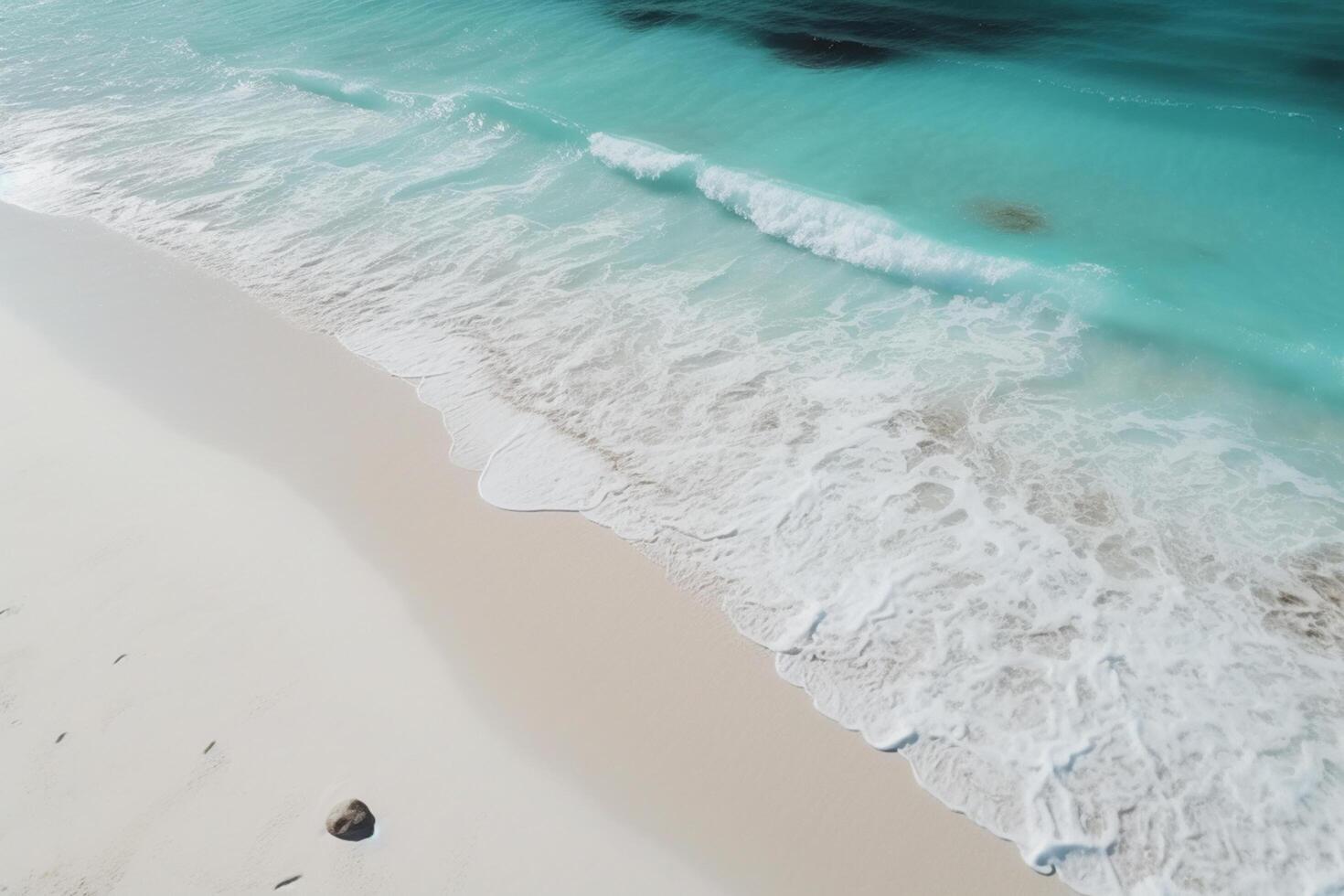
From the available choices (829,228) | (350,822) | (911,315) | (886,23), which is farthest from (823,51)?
(350,822)

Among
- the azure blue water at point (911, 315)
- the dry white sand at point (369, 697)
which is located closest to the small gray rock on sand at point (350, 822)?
the dry white sand at point (369, 697)

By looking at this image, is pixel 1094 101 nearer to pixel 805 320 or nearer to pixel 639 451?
pixel 805 320

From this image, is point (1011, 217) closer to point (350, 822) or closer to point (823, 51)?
point (823, 51)

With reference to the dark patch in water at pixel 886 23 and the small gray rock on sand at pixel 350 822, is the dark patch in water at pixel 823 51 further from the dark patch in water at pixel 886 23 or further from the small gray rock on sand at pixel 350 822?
the small gray rock on sand at pixel 350 822

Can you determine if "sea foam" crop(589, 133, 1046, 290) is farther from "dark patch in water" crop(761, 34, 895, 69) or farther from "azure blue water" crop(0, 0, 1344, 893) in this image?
"dark patch in water" crop(761, 34, 895, 69)

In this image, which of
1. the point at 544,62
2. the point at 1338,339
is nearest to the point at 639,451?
the point at 1338,339

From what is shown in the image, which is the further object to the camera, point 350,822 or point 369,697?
point 369,697
